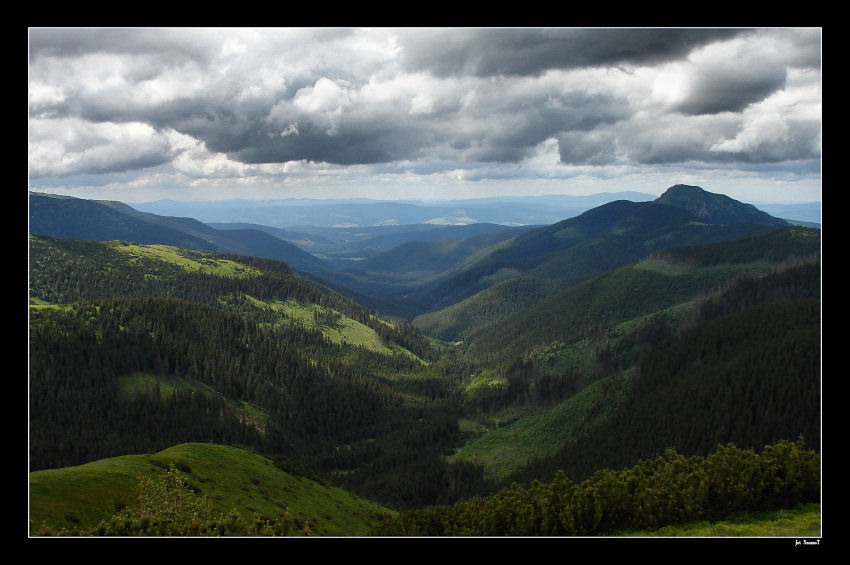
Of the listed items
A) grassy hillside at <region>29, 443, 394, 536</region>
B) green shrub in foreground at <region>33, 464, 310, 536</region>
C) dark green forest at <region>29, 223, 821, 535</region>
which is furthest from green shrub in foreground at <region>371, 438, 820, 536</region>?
green shrub in foreground at <region>33, 464, 310, 536</region>

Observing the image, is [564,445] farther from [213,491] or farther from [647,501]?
[213,491]

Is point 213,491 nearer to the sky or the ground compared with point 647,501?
nearer to the ground

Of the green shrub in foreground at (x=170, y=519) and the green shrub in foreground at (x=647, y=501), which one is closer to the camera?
the green shrub in foreground at (x=170, y=519)

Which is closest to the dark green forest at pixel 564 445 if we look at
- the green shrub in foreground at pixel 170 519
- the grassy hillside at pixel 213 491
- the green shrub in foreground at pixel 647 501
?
the green shrub in foreground at pixel 647 501

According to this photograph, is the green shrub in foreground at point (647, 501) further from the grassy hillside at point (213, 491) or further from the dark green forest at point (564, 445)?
the grassy hillside at point (213, 491)

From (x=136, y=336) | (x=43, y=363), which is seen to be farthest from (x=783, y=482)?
(x=136, y=336)

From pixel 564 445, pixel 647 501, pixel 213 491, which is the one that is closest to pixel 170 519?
pixel 213 491
